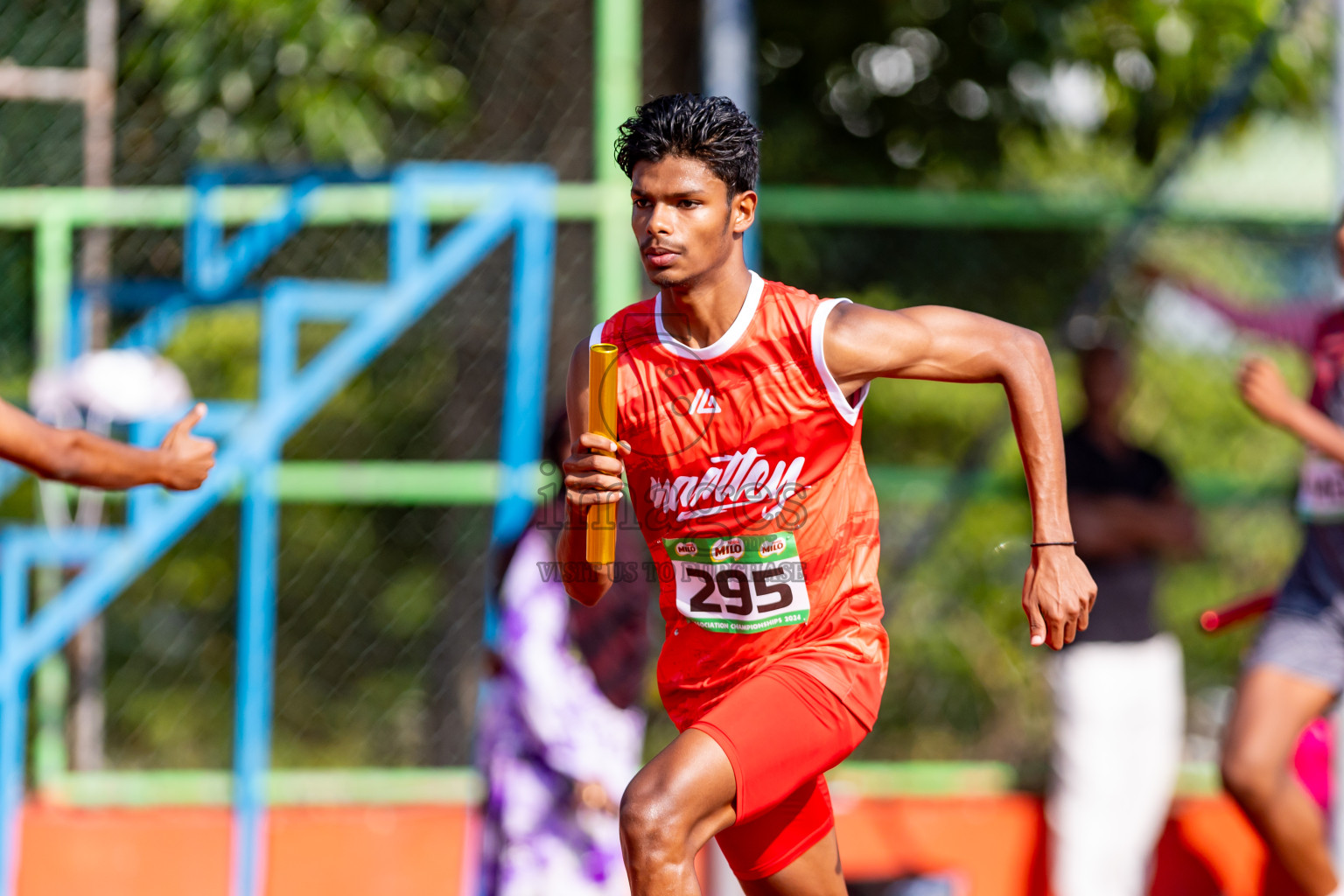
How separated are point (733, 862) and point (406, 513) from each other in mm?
4899

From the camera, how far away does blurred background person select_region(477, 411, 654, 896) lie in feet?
14.3

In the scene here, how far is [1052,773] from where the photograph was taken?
17.8ft

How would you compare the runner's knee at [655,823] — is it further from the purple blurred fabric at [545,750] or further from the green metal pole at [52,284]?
the green metal pole at [52,284]

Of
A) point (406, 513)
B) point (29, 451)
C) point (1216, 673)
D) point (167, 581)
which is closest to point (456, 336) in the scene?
point (406, 513)

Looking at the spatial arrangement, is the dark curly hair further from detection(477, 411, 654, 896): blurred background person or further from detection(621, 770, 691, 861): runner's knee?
detection(477, 411, 654, 896): blurred background person

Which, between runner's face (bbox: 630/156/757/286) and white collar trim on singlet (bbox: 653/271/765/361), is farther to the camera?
white collar trim on singlet (bbox: 653/271/765/361)

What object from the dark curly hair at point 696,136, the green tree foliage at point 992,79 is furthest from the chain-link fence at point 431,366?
the dark curly hair at point 696,136

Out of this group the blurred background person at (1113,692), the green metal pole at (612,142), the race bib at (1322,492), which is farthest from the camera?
the blurred background person at (1113,692)

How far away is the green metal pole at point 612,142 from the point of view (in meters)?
5.14

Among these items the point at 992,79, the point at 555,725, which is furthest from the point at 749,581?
the point at 992,79

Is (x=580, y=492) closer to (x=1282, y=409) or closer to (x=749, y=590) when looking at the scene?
(x=749, y=590)

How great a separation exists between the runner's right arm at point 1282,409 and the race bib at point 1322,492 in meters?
0.35

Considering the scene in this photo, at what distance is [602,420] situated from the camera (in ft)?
9.35

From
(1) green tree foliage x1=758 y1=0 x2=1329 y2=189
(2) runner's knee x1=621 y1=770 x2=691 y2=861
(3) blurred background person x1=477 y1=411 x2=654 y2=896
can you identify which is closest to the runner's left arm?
(2) runner's knee x1=621 y1=770 x2=691 y2=861
